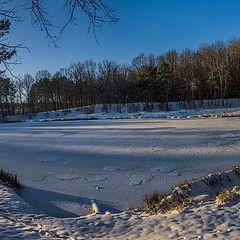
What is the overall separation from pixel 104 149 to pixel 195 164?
454 cm

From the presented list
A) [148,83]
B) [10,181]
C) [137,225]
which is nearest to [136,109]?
[148,83]

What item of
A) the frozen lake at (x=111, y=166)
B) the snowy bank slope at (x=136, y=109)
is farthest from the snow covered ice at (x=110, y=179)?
the snowy bank slope at (x=136, y=109)

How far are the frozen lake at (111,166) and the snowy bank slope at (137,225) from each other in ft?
4.71

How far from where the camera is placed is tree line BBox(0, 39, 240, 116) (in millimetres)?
54750

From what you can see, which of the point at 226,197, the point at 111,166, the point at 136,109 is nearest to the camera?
the point at 226,197

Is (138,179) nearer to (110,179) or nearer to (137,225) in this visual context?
(110,179)

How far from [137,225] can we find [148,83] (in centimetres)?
5175

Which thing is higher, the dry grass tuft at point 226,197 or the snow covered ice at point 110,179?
the dry grass tuft at point 226,197

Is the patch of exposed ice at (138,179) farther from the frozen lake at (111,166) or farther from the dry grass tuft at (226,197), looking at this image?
the dry grass tuft at (226,197)

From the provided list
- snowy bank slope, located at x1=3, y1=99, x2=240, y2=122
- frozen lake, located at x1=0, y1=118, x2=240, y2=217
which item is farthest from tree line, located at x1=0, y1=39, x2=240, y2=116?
frozen lake, located at x1=0, y1=118, x2=240, y2=217

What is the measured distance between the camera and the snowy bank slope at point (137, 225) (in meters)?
4.68

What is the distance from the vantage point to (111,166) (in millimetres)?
11391

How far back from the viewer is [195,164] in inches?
426

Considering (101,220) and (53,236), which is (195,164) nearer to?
(101,220)
